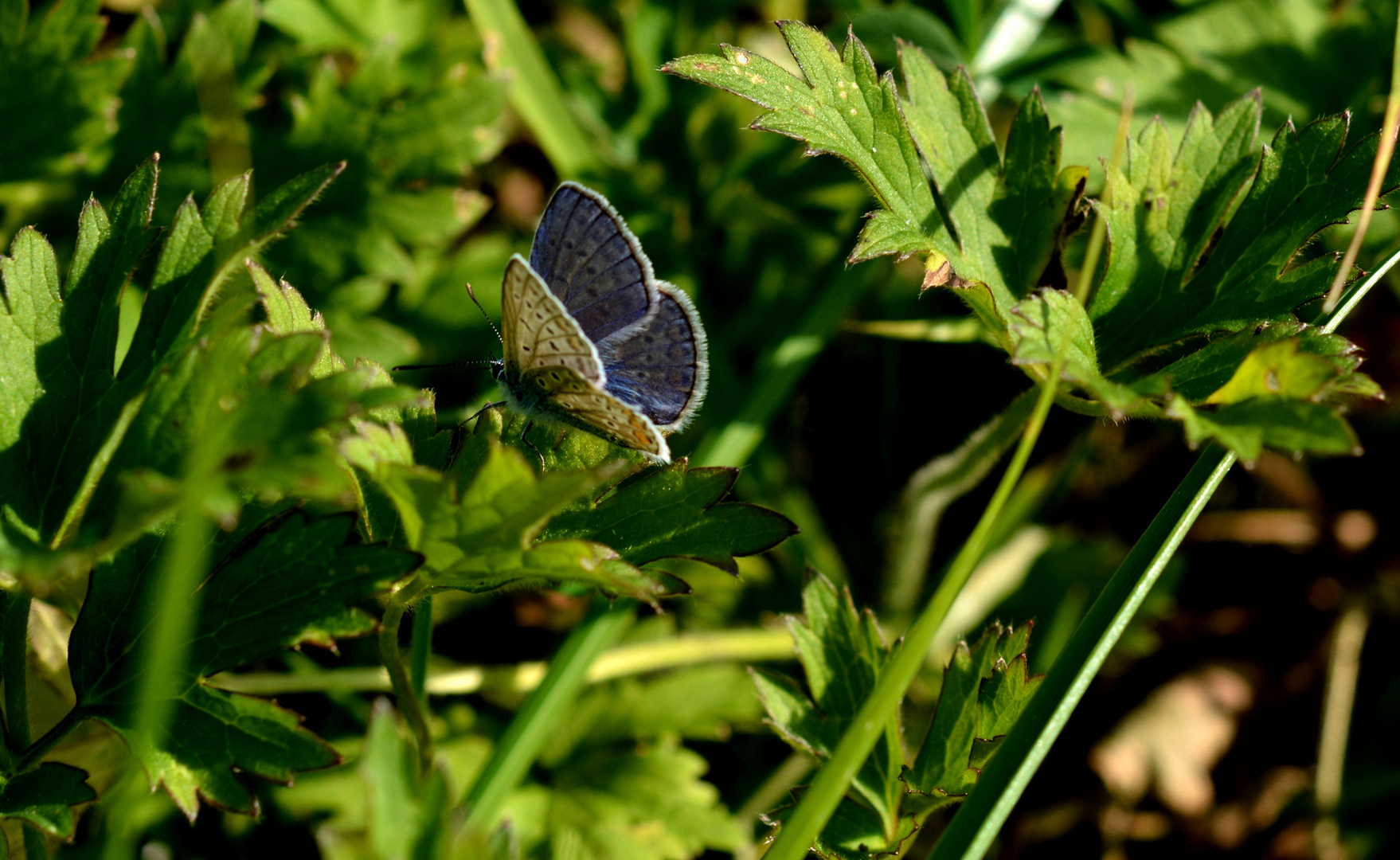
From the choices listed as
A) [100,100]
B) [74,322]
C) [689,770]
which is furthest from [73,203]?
[689,770]

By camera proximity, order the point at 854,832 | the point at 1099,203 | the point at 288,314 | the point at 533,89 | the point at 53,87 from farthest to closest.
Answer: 1. the point at 533,89
2. the point at 53,87
3. the point at 1099,203
4. the point at 854,832
5. the point at 288,314

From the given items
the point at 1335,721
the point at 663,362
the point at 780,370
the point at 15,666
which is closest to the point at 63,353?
the point at 15,666

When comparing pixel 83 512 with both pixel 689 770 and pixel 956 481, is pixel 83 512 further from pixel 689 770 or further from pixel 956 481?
pixel 956 481

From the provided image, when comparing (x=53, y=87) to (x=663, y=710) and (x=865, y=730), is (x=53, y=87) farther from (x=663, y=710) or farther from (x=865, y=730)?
(x=865, y=730)

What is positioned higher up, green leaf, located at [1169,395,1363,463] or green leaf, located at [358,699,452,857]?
green leaf, located at [1169,395,1363,463]

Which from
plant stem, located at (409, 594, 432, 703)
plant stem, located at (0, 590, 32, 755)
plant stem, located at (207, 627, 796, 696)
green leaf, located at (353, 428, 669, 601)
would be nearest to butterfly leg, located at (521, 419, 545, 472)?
plant stem, located at (409, 594, 432, 703)

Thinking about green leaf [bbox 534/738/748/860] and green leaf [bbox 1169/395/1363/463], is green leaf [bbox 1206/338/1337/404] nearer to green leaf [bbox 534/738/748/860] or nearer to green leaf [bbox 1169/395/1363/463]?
green leaf [bbox 1169/395/1363/463]
